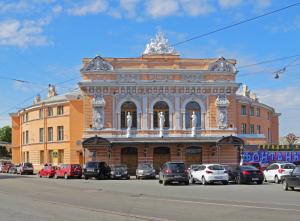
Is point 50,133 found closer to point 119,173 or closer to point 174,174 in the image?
point 119,173

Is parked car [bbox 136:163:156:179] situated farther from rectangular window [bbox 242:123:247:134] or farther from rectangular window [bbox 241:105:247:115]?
rectangular window [bbox 241:105:247:115]

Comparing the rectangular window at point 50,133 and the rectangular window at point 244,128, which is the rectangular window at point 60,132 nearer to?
the rectangular window at point 50,133

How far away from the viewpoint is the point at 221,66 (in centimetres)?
5675

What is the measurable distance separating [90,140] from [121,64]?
29.9 ft

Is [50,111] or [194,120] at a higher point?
[50,111]

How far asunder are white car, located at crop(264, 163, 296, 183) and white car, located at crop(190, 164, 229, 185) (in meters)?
4.35

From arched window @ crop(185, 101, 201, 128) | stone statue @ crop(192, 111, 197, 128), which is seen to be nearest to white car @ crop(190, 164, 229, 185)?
stone statue @ crop(192, 111, 197, 128)

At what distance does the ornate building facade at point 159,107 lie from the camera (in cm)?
5606

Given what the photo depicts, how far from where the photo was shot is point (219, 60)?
5678 centimetres

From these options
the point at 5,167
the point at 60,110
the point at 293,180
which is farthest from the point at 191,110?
the point at 5,167

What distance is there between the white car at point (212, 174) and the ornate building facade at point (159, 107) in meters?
19.3

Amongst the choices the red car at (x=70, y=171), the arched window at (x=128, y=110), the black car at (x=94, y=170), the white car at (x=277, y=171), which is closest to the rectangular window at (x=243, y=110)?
the arched window at (x=128, y=110)

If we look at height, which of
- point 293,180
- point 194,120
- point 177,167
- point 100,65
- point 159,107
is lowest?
point 293,180

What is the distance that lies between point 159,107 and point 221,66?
7.98m
